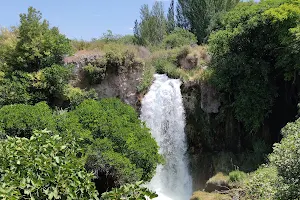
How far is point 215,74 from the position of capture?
46.9 ft

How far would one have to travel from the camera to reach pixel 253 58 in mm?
13734

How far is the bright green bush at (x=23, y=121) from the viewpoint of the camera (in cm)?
1009

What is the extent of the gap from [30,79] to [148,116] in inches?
214

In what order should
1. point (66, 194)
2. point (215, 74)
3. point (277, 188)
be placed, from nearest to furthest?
point (66, 194) < point (277, 188) < point (215, 74)

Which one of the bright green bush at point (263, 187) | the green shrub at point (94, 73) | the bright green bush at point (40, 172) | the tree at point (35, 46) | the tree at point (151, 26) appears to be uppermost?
the tree at point (151, 26)

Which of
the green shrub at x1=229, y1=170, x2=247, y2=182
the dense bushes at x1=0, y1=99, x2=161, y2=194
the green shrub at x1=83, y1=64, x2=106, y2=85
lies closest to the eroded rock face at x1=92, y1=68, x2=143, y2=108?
the green shrub at x1=83, y1=64, x2=106, y2=85

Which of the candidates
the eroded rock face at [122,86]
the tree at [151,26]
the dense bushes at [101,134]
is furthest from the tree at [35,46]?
the tree at [151,26]

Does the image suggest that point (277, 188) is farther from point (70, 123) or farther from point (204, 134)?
point (204, 134)

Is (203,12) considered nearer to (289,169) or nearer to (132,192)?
(289,169)

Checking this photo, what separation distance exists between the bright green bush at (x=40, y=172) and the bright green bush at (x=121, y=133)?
630cm

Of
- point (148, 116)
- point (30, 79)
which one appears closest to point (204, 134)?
point (148, 116)

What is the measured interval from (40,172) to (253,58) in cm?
1196

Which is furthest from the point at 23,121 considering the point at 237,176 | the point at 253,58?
the point at 253,58

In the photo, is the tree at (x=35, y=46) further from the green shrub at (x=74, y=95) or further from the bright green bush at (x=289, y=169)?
the bright green bush at (x=289, y=169)
